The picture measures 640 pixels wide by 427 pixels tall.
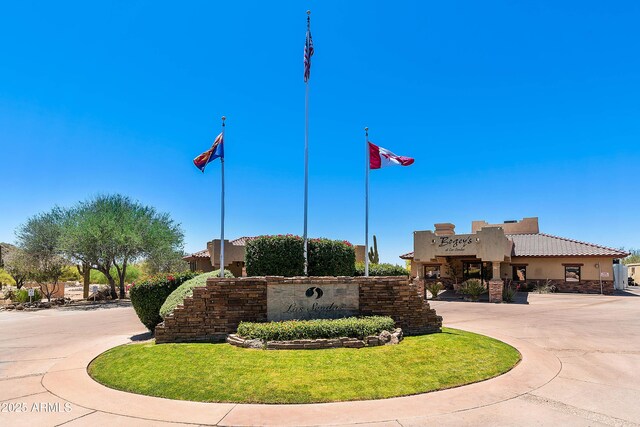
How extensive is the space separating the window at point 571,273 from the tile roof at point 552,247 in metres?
Result: 1.07

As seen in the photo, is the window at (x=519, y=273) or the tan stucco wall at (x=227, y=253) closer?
the tan stucco wall at (x=227, y=253)

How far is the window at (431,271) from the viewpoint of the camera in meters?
32.3

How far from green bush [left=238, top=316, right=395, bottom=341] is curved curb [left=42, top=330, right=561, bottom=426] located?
308 centimetres

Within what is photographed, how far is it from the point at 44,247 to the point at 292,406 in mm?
31081

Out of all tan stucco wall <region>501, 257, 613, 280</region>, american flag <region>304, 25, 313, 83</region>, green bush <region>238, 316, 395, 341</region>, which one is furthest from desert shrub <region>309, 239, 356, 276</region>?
tan stucco wall <region>501, 257, 613, 280</region>

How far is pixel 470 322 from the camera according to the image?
598 inches

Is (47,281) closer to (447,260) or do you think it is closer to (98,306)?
(98,306)

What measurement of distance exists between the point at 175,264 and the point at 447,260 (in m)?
23.8

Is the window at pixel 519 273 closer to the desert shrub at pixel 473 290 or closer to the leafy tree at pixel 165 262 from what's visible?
the desert shrub at pixel 473 290

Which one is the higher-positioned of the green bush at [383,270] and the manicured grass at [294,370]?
the green bush at [383,270]

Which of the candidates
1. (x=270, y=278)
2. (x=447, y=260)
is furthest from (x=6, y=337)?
(x=447, y=260)

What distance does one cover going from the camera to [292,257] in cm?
1168

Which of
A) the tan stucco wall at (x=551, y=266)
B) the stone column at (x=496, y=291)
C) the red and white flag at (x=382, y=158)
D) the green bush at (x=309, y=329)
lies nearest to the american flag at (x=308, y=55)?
the red and white flag at (x=382, y=158)

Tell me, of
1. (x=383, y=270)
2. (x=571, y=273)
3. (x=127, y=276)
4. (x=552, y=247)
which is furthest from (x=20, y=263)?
(x=571, y=273)
